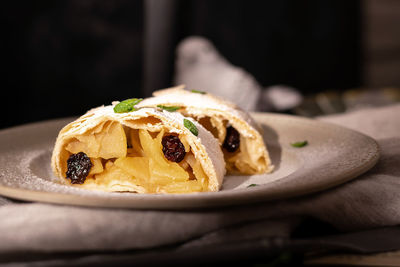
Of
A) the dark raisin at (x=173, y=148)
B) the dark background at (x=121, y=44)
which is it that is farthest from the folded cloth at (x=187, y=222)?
the dark background at (x=121, y=44)

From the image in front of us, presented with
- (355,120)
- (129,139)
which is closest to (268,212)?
(129,139)

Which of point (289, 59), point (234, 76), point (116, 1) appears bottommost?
point (289, 59)

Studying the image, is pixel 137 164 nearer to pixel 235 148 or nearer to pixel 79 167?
pixel 79 167

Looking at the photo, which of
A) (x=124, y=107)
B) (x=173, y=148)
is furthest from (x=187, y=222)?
(x=124, y=107)

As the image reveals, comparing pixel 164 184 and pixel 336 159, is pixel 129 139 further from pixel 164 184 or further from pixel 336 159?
pixel 336 159

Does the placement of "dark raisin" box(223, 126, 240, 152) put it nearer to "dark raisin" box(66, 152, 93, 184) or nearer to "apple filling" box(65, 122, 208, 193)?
"apple filling" box(65, 122, 208, 193)

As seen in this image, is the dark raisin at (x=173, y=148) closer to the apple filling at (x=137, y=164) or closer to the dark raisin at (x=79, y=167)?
the apple filling at (x=137, y=164)
